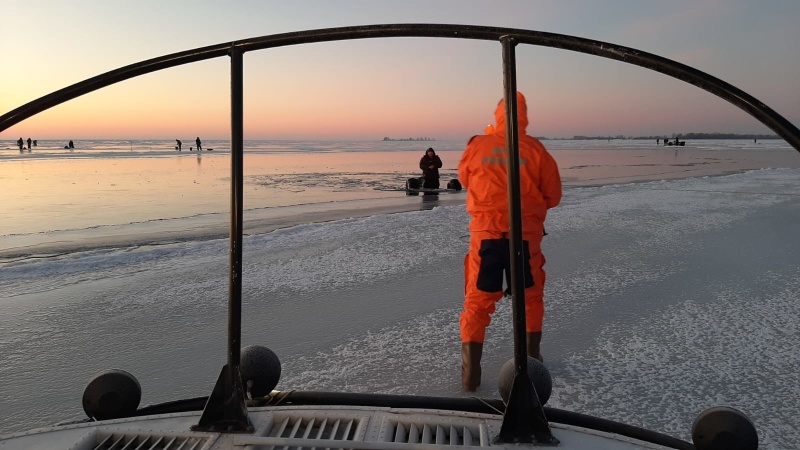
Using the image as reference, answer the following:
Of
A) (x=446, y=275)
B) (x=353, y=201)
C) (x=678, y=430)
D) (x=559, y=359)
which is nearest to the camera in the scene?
(x=678, y=430)

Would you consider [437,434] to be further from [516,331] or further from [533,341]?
[533,341]

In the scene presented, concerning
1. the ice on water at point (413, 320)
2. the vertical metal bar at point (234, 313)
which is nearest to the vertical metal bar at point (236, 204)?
the vertical metal bar at point (234, 313)

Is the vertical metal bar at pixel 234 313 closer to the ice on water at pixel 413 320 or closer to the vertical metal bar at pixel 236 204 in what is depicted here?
the vertical metal bar at pixel 236 204

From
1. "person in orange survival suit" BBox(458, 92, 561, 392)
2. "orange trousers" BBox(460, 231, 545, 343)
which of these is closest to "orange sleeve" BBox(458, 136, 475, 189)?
"person in orange survival suit" BBox(458, 92, 561, 392)

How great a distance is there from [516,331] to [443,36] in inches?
32.4

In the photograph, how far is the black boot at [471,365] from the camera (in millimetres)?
2934

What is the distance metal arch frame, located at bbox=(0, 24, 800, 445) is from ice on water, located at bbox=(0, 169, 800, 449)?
4.54ft

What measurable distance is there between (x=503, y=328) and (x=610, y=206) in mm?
7740

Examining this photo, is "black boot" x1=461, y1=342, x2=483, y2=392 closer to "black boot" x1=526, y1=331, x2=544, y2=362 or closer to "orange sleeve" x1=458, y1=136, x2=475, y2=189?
"black boot" x1=526, y1=331, x2=544, y2=362

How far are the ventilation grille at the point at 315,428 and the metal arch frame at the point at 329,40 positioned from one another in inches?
4.0

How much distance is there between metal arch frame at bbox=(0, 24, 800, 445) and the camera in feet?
4.59

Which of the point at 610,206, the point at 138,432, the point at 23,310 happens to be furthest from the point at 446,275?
the point at 610,206

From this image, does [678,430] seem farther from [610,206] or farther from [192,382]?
[610,206]

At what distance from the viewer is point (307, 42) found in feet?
4.91
